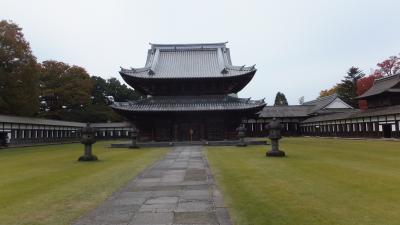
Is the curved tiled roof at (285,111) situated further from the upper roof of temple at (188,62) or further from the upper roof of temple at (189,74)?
the upper roof of temple at (189,74)

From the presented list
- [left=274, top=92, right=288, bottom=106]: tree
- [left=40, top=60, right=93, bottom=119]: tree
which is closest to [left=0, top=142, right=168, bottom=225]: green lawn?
[left=40, top=60, right=93, bottom=119]: tree

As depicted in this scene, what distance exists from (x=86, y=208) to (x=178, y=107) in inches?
1214

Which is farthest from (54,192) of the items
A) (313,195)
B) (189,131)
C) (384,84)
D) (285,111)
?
(285,111)

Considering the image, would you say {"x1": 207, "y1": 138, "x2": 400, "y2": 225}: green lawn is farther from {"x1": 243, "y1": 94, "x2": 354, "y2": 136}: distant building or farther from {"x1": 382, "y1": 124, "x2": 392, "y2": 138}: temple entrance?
{"x1": 243, "y1": 94, "x2": 354, "y2": 136}: distant building

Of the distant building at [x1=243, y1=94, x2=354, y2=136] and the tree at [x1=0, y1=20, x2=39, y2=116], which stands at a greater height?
the tree at [x1=0, y1=20, x2=39, y2=116]

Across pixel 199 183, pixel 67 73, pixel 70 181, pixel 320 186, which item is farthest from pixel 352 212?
pixel 67 73

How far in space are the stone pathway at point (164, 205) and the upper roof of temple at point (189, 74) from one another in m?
28.5

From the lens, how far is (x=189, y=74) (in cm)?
4175

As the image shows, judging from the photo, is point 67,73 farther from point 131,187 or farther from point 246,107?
point 131,187

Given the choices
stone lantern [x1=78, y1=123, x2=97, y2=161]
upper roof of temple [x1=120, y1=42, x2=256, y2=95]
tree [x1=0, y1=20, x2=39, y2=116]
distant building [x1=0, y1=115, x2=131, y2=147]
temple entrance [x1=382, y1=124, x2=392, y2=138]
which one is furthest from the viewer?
temple entrance [x1=382, y1=124, x2=392, y2=138]

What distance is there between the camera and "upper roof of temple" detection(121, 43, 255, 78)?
4091cm

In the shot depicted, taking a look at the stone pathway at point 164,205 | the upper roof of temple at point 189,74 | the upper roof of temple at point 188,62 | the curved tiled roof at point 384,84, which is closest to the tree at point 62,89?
the upper roof of temple at point 188,62

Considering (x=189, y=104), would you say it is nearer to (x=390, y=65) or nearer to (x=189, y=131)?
(x=189, y=131)

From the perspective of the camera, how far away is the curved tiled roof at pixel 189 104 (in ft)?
124
